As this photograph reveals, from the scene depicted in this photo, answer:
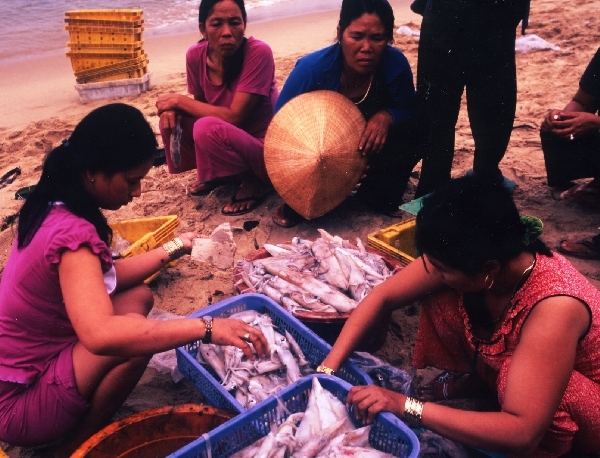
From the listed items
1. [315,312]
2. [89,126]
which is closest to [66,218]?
[89,126]

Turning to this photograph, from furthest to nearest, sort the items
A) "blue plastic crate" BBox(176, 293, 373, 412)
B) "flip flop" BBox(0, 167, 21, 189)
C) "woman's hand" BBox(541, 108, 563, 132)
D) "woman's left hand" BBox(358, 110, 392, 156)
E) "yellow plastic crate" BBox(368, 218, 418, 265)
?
"flip flop" BBox(0, 167, 21, 189), "woman's left hand" BBox(358, 110, 392, 156), "woman's hand" BBox(541, 108, 563, 132), "yellow plastic crate" BBox(368, 218, 418, 265), "blue plastic crate" BBox(176, 293, 373, 412)

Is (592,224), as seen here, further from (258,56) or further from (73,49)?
(73,49)

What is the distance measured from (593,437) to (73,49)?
7.07 metres

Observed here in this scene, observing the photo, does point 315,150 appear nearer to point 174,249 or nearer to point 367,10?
point 367,10

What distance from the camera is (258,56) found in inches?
167

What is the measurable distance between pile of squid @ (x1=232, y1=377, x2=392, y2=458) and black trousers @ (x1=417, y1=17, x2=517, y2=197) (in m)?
2.31

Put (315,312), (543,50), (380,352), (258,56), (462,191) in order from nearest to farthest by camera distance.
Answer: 1. (462,191)
2. (315,312)
3. (380,352)
4. (258,56)
5. (543,50)

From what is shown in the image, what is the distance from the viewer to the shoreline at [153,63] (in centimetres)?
685

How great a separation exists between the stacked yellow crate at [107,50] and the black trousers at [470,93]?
13.9 feet

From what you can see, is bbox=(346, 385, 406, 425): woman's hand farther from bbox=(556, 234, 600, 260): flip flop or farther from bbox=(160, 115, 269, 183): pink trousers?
bbox=(160, 115, 269, 183): pink trousers

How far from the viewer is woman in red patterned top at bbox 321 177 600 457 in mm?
1788

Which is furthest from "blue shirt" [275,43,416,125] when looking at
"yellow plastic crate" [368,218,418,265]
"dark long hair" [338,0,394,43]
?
"yellow plastic crate" [368,218,418,265]

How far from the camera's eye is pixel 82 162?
2.13 meters

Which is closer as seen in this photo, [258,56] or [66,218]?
[66,218]
